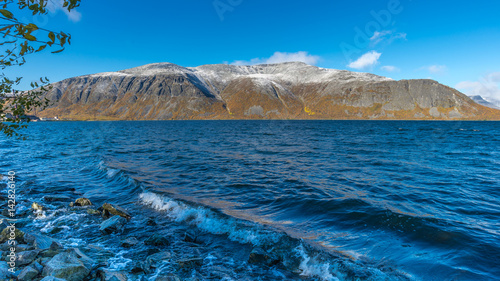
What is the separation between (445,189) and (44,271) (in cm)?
2356

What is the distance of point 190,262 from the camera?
9016 mm

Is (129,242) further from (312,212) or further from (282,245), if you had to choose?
(312,212)

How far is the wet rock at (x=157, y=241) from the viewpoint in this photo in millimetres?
10648

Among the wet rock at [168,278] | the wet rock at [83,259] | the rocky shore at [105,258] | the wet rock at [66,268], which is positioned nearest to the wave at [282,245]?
the rocky shore at [105,258]

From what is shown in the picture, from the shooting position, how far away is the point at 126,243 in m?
10.5

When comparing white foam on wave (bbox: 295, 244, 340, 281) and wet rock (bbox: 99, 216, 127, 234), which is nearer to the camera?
white foam on wave (bbox: 295, 244, 340, 281)

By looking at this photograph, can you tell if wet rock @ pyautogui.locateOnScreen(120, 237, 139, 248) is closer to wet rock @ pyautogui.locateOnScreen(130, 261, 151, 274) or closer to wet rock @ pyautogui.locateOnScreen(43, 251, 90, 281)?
wet rock @ pyautogui.locateOnScreen(130, 261, 151, 274)

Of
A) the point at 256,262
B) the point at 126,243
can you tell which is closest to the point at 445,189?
the point at 256,262

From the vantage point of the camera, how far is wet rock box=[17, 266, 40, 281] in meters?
6.95

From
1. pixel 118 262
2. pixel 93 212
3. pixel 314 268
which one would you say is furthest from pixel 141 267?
pixel 93 212

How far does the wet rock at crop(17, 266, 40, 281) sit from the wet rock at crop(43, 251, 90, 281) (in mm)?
227

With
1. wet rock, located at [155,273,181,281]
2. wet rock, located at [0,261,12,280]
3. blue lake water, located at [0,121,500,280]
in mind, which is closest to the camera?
wet rock, located at [0,261,12,280]

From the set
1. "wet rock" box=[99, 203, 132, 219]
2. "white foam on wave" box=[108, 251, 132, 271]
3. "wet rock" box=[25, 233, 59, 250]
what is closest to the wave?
"wet rock" box=[99, 203, 132, 219]

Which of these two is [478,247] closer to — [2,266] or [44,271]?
[44,271]
